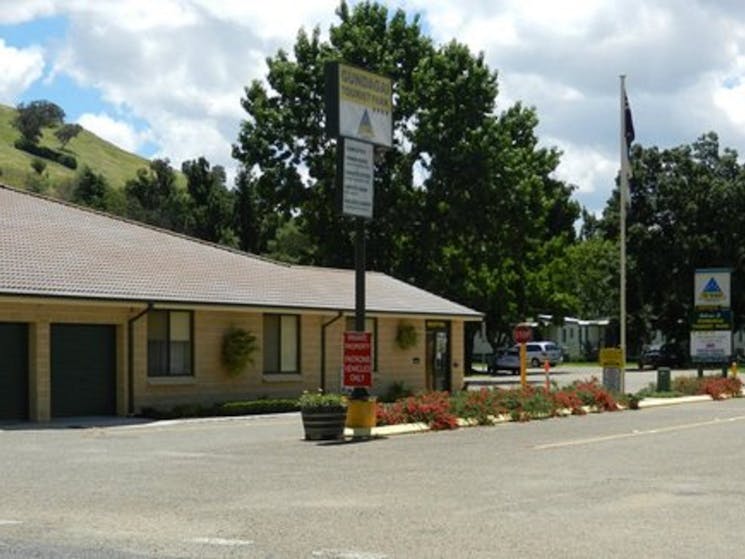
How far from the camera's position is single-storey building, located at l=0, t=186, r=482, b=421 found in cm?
2614

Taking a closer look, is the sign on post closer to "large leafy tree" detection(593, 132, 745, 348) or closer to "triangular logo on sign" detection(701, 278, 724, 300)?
"triangular logo on sign" detection(701, 278, 724, 300)

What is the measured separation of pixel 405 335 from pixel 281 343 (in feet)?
19.5

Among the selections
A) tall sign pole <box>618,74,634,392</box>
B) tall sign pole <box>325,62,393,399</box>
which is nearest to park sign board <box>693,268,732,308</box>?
tall sign pole <box>618,74,634,392</box>

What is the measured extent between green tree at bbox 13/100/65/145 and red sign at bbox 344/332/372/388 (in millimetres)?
157645

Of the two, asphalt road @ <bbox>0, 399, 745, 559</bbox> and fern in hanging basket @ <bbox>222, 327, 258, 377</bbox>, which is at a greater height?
fern in hanging basket @ <bbox>222, 327, 258, 377</bbox>

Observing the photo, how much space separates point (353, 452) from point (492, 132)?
33.1m

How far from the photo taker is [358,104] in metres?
22.8

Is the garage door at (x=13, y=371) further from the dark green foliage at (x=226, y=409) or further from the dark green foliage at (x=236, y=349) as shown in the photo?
the dark green foliage at (x=236, y=349)

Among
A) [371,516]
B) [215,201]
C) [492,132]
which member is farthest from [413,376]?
[215,201]

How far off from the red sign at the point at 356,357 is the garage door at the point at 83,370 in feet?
26.6

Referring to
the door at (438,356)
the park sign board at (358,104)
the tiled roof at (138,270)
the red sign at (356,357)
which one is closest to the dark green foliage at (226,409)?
the tiled roof at (138,270)

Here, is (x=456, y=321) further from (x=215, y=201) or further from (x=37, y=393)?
(x=215, y=201)

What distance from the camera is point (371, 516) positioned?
1188 cm

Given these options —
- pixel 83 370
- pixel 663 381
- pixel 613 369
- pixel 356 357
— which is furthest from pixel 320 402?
pixel 663 381
